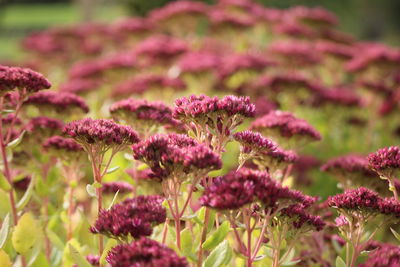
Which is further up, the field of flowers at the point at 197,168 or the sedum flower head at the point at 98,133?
the sedum flower head at the point at 98,133

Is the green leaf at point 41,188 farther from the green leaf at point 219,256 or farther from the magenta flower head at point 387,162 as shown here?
the magenta flower head at point 387,162

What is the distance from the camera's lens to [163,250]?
1465 mm

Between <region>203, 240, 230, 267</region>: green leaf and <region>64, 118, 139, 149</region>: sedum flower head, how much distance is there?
0.53 meters

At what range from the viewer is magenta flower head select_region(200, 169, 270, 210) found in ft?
5.37

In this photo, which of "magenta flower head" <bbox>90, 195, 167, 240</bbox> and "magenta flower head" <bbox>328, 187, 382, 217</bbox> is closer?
"magenta flower head" <bbox>90, 195, 167, 240</bbox>

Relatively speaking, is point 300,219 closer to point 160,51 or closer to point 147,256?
point 147,256

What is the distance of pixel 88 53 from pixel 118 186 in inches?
223

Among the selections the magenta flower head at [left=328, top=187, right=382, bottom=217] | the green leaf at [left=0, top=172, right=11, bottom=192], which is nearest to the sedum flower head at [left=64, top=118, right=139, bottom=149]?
the green leaf at [left=0, top=172, right=11, bottom=192]

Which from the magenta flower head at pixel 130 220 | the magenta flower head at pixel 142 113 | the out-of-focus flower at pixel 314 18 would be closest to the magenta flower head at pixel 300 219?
the magenta flower head at pixel 130 220

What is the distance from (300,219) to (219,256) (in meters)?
0.33

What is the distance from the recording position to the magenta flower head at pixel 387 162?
6.91 feet

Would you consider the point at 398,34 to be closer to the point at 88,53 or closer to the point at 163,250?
the point at 88,53

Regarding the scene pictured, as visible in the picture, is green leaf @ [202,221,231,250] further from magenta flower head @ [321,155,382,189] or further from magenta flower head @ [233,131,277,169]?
magenta flower head @ [321,155,382,189]

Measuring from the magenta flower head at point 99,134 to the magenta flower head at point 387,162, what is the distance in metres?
0.93
